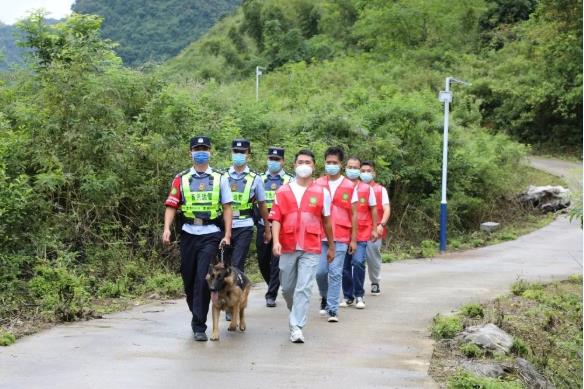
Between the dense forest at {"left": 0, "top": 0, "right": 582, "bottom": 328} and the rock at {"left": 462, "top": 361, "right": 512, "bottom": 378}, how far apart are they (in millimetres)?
4904

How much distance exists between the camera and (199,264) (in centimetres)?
880

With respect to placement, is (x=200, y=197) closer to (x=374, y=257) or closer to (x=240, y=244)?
(x=240, y=244)

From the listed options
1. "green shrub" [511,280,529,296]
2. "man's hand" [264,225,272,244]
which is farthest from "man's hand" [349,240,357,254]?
"green shrub" [511,280,529,296]

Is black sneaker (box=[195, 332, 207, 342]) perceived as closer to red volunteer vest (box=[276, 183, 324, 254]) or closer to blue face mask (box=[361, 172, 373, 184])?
red volunteer vest (box=[276, 183, 324, 254])

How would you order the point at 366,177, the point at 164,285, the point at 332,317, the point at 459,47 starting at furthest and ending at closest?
the point at 459,47, the point at 164,285, the point at 366,177, the point at 332,317

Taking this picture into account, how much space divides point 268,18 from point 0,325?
61.2 meters

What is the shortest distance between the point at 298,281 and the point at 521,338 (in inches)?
125

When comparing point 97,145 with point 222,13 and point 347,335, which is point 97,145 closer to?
point 347,335

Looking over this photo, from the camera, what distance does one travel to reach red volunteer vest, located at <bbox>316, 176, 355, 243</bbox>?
1030cm

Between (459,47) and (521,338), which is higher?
(459,47)

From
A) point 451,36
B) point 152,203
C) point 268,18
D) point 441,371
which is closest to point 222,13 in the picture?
point 268,18

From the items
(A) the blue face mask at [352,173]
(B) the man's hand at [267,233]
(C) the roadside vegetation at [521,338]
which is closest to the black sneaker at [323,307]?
(B) the man's hand at [267,233]

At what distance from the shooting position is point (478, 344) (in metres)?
8.89

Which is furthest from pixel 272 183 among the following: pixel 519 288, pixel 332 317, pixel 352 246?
pixel 519 288
